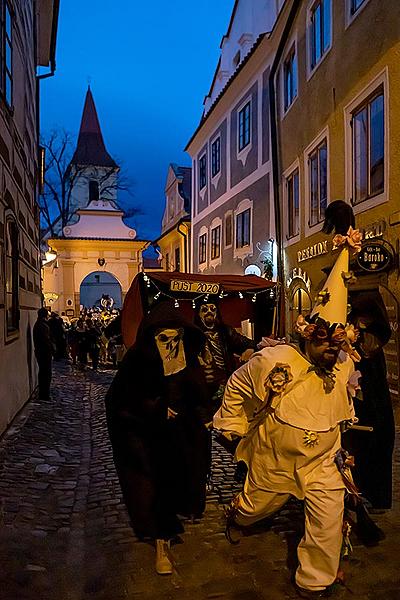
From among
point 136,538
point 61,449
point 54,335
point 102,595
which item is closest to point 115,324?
point 61,449

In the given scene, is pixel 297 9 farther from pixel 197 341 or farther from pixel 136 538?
pixel 136 538

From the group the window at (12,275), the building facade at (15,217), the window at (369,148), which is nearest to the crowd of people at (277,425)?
the building facade at (15,217)


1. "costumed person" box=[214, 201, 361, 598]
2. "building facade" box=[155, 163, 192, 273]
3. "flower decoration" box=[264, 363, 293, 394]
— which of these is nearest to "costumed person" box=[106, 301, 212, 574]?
"costumed person" box=[214, 201, 361, 598]

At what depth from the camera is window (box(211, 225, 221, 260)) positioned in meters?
23.2

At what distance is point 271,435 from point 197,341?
129 centimetres

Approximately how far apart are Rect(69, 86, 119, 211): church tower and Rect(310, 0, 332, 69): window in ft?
111

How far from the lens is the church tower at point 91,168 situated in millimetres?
48500

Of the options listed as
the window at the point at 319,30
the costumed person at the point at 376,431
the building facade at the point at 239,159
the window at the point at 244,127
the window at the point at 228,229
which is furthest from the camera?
the window at the point at 228,229

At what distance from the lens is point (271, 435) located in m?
3.83

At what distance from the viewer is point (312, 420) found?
366 cm

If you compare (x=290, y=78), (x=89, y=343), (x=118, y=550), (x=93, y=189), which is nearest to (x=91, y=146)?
(x=93, y=189)

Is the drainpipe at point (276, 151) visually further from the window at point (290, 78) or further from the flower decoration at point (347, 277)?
the flower decoration at point (347, 277)

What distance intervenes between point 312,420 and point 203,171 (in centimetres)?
2333

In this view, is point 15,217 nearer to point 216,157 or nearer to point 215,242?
point 215,242
